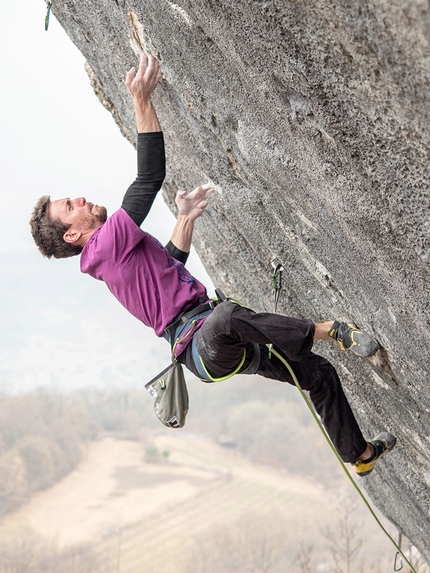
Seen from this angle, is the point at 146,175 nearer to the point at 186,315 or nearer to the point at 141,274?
the point at 141,274

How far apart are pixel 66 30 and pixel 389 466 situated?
4036 millimetres

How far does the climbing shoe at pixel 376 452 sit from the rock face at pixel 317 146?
0.12 m

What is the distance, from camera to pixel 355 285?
264 centimetres

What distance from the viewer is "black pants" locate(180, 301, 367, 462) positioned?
99.9 inches

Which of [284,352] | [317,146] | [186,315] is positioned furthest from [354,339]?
[317,146]

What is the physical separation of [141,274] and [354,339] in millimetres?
1103

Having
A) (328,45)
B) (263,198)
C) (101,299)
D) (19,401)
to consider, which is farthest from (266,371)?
(101,299)

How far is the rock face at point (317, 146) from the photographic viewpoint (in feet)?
5.16

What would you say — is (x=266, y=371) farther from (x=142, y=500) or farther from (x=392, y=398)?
(x=142, y=500)

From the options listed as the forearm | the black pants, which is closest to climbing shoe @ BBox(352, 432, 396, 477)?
the black pants

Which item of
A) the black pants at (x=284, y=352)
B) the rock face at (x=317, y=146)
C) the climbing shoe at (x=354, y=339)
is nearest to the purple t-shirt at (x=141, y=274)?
the black pants at (x=284, y=352)

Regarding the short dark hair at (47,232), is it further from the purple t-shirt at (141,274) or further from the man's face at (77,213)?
the purple t-shirt at (141,274)

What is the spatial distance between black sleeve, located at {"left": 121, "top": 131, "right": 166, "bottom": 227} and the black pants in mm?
622

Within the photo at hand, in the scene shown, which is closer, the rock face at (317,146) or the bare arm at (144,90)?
the rock face at (317,146)
